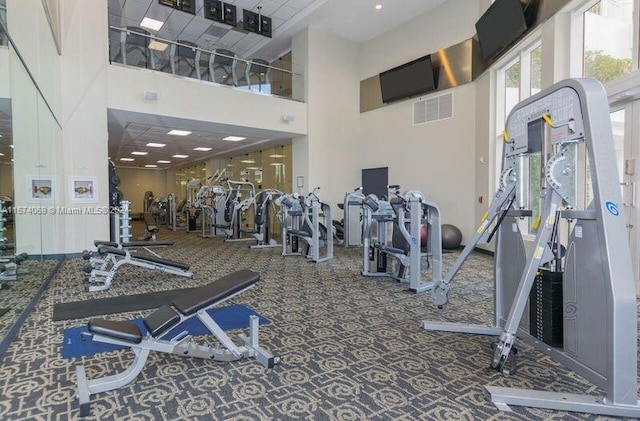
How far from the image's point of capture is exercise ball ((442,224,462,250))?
784 cm

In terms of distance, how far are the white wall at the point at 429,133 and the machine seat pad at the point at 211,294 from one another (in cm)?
652

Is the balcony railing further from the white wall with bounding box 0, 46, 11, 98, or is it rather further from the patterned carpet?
the patterned carpet

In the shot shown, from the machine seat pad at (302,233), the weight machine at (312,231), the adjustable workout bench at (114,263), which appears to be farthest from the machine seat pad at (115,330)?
the machine seat pad at (302,233)

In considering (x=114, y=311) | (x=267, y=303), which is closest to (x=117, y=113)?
(x=114, y=311)

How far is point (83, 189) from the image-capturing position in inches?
273

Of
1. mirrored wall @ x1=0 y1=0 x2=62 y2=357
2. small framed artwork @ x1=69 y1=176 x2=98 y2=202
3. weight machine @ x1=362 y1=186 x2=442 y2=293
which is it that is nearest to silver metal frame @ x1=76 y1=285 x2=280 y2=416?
mirrored wall @ x1=0 y1=0 x2=62 y2=357

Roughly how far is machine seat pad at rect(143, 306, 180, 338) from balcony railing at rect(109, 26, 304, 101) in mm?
6776

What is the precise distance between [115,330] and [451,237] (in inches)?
273

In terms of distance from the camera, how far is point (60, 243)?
22.0 ft

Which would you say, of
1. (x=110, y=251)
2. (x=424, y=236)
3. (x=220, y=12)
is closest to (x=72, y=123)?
(x=110, y=251)

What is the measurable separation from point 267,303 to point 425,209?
237cm

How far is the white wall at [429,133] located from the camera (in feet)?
26.3

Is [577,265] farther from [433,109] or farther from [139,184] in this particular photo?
[139,184]

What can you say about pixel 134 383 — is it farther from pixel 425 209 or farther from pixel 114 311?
pixel 425 209
